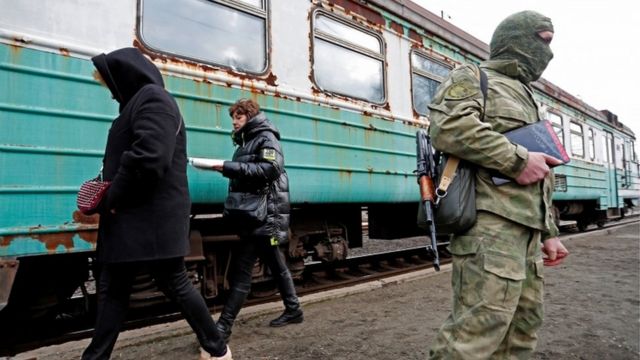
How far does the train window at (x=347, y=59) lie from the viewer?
408cm

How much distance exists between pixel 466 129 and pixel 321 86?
264 cm

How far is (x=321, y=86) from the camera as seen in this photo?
406 centimetres

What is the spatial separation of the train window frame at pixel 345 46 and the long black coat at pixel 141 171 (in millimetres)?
2145

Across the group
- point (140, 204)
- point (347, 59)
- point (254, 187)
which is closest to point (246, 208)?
point (254, 187)

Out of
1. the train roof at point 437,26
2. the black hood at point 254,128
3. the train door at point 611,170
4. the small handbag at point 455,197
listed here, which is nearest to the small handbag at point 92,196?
the black hood at point 254,128

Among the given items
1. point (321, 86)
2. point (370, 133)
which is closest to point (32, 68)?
point (321, 86)

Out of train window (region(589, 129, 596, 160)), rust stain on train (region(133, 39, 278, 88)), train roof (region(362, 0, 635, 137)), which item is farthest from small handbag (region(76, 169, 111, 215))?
train window (region(589, 129, 596, 160))

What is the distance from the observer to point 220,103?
328 cm

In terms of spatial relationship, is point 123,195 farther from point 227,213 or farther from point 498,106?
point 498,106

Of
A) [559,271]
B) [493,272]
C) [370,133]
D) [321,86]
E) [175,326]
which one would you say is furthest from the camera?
[559,271]

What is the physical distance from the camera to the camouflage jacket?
1562 mm

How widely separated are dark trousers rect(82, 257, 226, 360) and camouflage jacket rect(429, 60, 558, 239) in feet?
4.39

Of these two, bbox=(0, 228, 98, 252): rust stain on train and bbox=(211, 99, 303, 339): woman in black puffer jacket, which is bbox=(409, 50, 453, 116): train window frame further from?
bbox=(0, 228, 98, 252): rust stain on train

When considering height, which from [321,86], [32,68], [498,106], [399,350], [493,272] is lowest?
[399,350]
